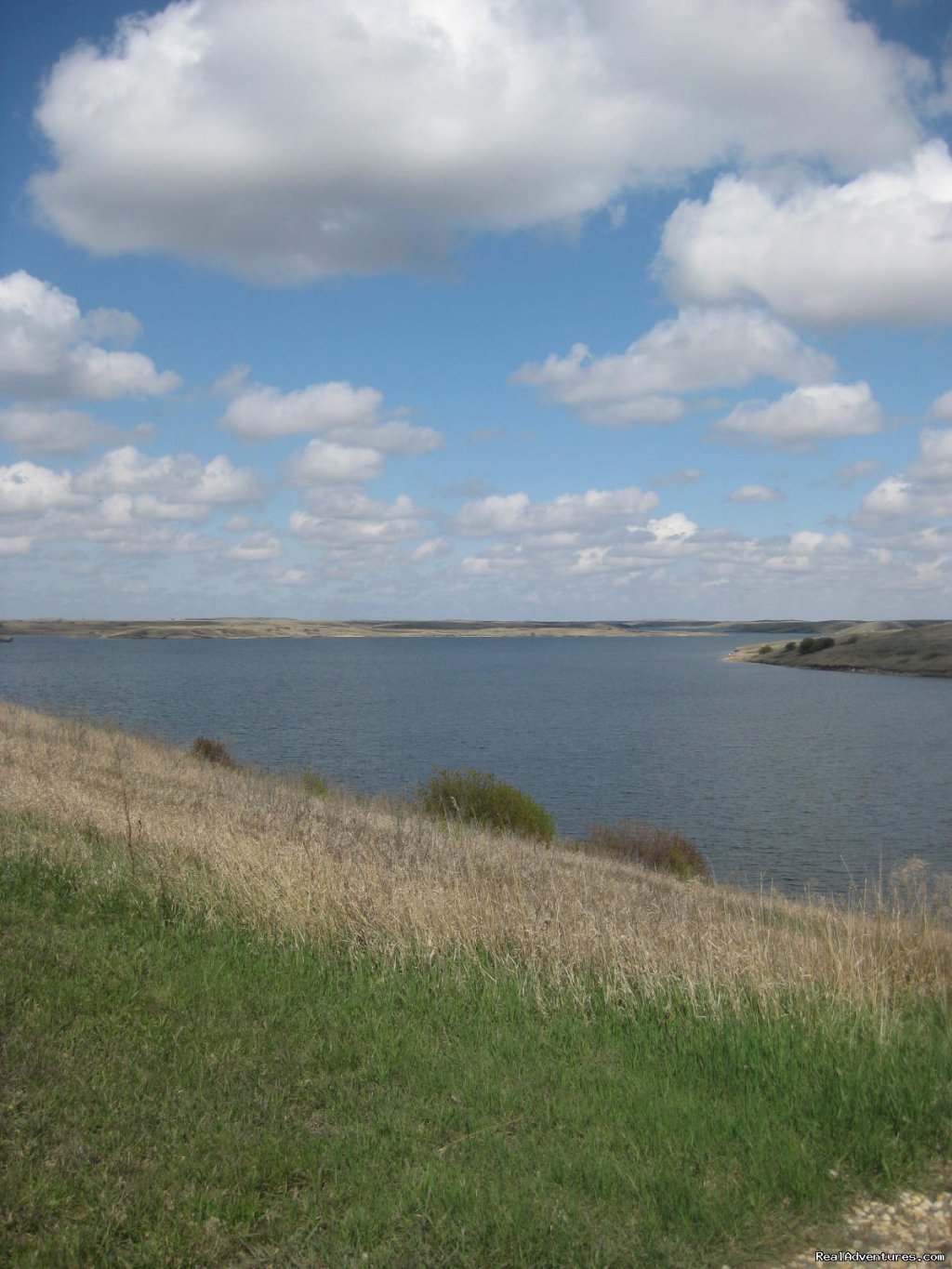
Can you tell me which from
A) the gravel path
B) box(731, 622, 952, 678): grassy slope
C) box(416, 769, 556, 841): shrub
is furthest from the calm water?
box(731, 622, 952, 678): grassy slope

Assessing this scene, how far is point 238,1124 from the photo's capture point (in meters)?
4.80

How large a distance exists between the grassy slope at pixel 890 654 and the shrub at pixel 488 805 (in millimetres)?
88719

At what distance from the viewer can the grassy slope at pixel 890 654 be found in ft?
350

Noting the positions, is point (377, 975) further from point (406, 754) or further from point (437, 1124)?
point (406, 754)

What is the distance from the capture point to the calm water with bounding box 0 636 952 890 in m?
29.1

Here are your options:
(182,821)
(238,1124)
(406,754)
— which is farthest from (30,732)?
(238,1124)

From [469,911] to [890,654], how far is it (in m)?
118

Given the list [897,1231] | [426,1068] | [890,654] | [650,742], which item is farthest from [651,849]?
[890,654]

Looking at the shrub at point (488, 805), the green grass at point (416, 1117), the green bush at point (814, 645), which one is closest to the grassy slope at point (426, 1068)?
the green grass at point (416, 1117)

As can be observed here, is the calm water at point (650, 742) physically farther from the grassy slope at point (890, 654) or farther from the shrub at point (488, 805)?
the grassy slope at point (890, 654)

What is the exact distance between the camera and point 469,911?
8062 mm

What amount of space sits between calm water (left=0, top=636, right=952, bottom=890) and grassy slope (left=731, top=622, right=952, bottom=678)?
9.85 m

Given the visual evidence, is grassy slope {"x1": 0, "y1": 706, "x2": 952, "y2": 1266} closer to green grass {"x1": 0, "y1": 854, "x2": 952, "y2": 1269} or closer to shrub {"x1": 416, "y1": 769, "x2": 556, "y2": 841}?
green grass {"x1": 0, "y1": 854, "x2": 952, "y2": 1269}

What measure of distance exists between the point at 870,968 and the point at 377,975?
3.53 m
